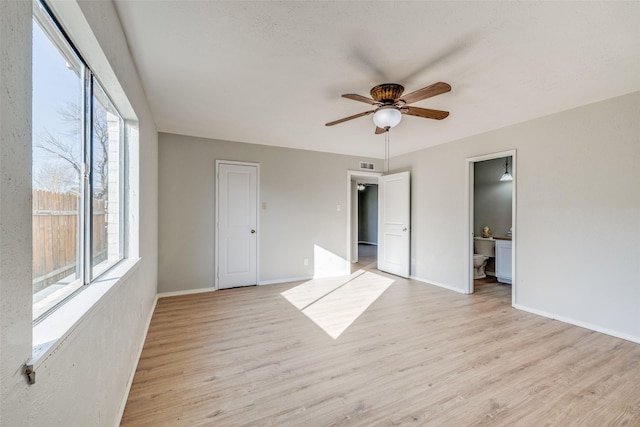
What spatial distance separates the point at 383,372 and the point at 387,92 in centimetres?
233

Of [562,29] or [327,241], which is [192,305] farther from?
[562,29]

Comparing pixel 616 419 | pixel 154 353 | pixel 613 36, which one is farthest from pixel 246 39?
pixel 616 419

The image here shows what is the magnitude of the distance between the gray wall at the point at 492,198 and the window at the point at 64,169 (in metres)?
6.30

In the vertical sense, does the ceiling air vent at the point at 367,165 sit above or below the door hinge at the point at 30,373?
above

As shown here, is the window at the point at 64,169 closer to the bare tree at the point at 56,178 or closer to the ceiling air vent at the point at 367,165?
the bare tree at the point at 56,178

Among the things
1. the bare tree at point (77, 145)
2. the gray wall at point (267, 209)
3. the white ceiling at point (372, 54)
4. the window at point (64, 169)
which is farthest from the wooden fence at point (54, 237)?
the gray wall at point (267, 209)

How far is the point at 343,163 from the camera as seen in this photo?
18.4 feet

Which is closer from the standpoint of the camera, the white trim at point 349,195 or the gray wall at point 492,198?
the white trim at point 349,195

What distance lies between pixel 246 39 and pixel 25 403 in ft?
6.97

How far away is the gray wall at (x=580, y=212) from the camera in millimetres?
2852

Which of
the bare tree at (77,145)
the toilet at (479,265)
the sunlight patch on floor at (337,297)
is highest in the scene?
the bare tree at (77,145)

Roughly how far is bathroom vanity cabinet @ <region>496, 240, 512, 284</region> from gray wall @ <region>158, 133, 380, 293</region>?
2.73m

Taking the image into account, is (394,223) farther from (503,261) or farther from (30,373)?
Answer: (30,373)

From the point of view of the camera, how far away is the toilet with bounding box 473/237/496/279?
522 centimetres
